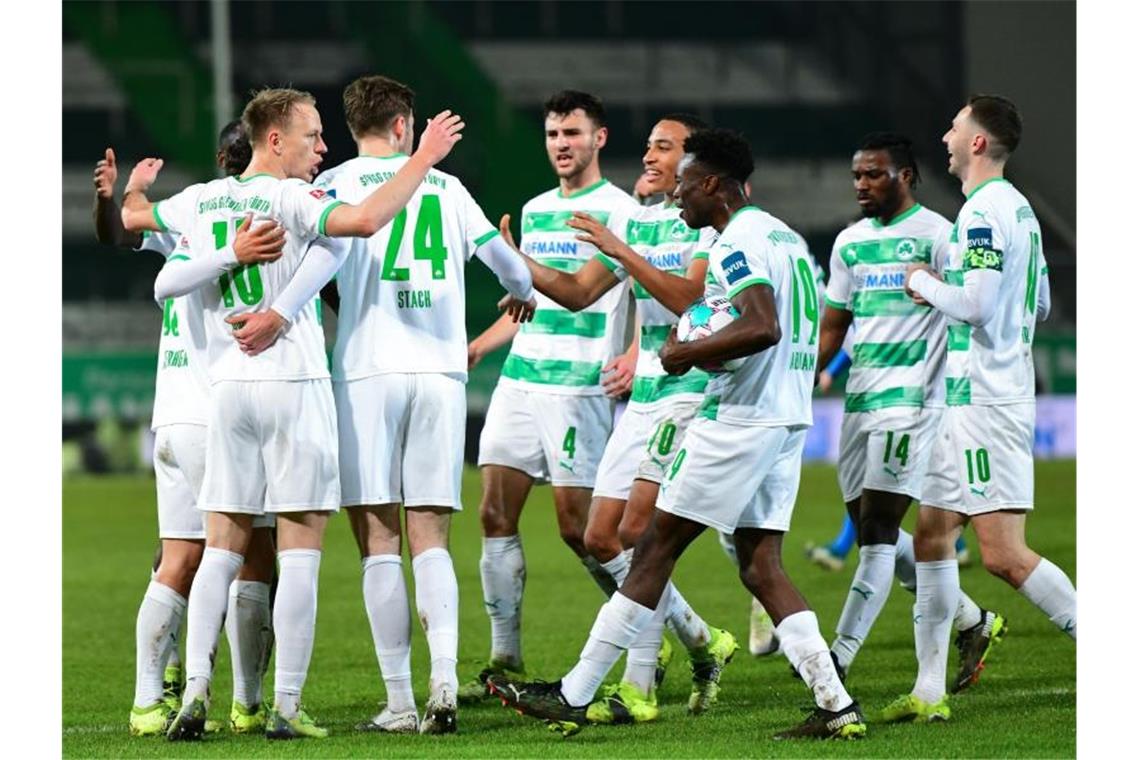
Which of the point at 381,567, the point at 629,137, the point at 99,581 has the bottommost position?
the point at 99,581

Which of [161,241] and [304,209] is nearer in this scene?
[304,209]

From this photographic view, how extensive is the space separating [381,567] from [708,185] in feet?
5.81

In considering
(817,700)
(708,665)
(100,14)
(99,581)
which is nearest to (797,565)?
(99,581)

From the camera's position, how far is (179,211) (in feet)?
21.7

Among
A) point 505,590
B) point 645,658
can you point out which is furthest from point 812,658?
point 505,590

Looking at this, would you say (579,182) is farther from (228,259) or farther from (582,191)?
(228,259)

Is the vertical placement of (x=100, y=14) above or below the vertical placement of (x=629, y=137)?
above

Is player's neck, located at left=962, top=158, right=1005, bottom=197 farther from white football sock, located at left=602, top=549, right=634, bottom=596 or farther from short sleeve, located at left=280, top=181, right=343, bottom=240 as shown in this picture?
short sleeve, located at left=280, top=181, right=343, bottom=240

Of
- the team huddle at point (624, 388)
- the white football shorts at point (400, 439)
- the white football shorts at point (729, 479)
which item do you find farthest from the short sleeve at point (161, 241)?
the white football shorts at point (729, 479)

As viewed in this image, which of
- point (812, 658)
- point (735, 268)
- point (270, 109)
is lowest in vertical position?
point (812, 658)

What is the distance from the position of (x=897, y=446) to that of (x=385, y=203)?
248cm

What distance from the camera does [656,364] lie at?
23.7 ft
